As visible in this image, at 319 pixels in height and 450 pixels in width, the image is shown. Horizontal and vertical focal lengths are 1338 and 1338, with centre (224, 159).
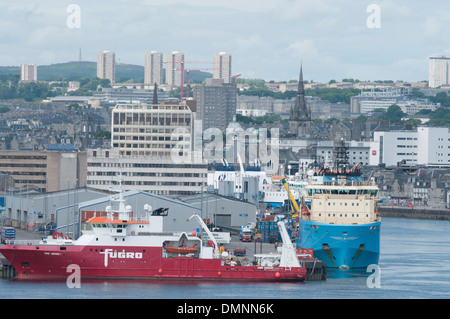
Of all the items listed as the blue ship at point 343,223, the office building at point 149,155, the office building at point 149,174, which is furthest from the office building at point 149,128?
the blue ship at point 343,223

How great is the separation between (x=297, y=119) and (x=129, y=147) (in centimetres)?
7619

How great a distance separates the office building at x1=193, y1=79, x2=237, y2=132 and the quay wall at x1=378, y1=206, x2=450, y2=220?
205 feet

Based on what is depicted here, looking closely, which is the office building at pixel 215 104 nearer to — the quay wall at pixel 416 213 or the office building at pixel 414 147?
the office building at pixel 414 147

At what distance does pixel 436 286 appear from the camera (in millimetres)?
44812

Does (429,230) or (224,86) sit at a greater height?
(224,86)

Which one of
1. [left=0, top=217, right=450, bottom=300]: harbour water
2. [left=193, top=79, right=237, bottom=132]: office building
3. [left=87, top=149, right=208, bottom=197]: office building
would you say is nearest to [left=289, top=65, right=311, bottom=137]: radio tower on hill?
[left=193, top=79, right=237, bottom=132]: office building

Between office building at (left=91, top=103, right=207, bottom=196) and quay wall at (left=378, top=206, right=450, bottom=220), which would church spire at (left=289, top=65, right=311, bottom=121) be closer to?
quay wall at (left=378, top=206, right=450, bottom=220)

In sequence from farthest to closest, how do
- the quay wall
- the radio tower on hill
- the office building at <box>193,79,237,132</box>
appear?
the radio tower on hill
the office building at <box>193,79,237,132</box>
the quay wall

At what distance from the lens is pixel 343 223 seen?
49.5m

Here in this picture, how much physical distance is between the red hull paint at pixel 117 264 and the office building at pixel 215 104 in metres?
108

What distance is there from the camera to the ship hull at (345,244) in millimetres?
48750

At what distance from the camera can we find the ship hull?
48750 millimetres

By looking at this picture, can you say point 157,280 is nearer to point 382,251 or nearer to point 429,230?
point 382,251
